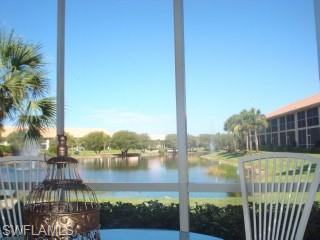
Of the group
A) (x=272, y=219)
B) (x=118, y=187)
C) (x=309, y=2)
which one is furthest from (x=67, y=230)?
(x=309, y=2)

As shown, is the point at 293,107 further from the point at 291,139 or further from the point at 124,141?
the point at 124,141

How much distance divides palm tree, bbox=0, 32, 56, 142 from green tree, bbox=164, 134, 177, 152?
97 centimetres

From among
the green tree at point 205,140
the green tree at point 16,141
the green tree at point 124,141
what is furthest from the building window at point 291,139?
the green tree at point 16,141

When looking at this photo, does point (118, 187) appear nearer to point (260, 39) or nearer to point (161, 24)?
point (161, 24)

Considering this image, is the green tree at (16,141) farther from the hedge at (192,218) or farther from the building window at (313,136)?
the building window at (313,136)

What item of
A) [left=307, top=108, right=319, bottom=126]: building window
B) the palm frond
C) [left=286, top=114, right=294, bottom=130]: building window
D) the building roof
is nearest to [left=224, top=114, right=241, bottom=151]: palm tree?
the building roof

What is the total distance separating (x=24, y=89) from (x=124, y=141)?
0.94 m

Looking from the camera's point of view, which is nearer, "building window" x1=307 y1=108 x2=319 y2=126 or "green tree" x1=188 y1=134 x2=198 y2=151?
"building window" x1=307 y1=108 x2=319 y2=126

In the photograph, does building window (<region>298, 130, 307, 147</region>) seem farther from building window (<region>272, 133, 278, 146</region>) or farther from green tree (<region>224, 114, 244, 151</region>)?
green tree (<region>224, 114, 244, 151</region>)

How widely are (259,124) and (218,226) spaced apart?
83 cm

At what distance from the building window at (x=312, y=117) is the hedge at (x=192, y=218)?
58cm

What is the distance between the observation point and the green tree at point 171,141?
2.95 metres

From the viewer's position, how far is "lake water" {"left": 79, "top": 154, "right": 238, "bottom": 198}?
9.45 feet

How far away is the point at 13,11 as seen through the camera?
3.23 metres
